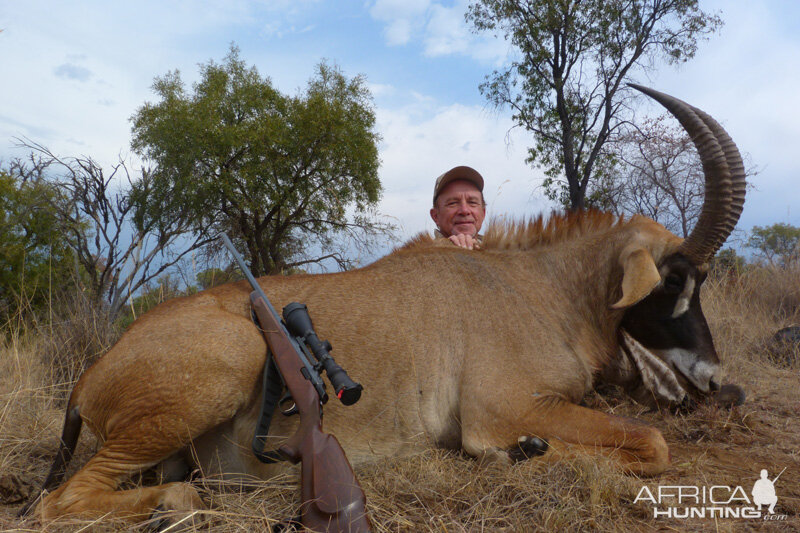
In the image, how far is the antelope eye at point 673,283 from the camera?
3.89 m

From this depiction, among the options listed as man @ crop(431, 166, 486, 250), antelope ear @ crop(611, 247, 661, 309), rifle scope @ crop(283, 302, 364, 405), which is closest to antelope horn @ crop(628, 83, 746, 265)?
antelope ear @ crop(611, 247, 661, 309)

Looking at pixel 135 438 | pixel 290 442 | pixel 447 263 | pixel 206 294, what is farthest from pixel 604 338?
pixel 135 438

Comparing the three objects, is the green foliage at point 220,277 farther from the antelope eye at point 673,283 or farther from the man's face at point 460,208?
the antelope eye at point 673,283

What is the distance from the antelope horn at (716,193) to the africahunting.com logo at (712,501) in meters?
1.60

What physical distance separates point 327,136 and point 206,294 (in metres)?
18.4

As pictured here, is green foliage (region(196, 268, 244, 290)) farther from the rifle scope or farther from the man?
the rifle scope

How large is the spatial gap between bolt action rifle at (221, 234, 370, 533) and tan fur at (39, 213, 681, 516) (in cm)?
22

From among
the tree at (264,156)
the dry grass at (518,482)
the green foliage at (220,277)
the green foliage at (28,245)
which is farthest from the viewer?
the tree at (264,156)

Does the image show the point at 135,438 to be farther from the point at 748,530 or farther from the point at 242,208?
the point at 242,208

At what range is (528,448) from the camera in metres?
3.25

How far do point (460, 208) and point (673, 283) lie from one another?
9.84ft

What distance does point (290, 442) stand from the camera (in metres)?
2.75

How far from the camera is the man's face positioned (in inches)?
256

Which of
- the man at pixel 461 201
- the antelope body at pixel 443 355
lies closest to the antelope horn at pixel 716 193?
the antelope body at pixel 443 355
